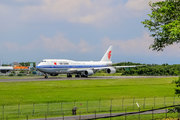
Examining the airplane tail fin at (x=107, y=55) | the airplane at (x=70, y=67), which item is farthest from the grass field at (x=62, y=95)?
the airplane tail fin at (x=107, y=55)

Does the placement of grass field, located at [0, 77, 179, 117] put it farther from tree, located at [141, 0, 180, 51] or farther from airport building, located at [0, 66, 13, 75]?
airport building, located at [0, 66, 13, 75]

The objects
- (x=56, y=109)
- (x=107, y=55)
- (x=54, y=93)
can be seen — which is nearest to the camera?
(x=56, y=109)

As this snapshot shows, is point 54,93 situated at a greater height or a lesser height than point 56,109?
greater

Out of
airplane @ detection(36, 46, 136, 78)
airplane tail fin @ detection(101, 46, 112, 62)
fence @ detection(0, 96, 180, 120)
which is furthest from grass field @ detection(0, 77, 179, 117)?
airplane tail fin @ detection(101, 46, 112, 62)

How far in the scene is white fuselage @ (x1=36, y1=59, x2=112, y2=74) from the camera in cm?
8625

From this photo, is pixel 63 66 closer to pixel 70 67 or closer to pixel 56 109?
pixel 70 67

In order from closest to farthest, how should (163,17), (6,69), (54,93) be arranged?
1. (163,17)
2. (54,93)
3. (6,69)

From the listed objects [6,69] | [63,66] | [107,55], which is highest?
[107,55]

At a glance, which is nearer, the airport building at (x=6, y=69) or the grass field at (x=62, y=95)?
the grass field at (x=62, y=95)

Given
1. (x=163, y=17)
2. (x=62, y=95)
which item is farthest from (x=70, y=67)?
(x=163, y=17)

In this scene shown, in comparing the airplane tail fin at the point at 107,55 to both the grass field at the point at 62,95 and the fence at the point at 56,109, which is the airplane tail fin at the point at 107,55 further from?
the fence at the point at 56,109

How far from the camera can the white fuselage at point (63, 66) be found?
86250mm

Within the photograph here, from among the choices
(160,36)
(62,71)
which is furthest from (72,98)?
(62,71)

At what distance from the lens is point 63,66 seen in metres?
91.4
